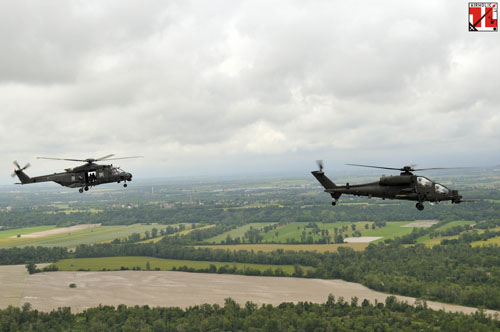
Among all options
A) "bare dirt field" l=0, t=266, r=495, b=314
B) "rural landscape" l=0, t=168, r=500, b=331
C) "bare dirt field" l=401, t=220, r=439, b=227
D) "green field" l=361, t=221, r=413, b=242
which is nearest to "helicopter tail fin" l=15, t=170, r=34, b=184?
"rural landscape" l=0, t=168, r=500, b=331

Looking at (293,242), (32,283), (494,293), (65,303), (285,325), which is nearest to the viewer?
(285,325)

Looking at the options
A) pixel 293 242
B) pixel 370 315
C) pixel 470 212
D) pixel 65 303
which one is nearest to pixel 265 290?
pixel 370 315

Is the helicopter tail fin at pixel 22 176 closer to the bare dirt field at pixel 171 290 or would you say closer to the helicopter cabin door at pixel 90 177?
the helicopter cabin door at pixel 90 177

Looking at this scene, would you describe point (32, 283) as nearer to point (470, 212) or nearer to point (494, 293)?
point (494, 293)

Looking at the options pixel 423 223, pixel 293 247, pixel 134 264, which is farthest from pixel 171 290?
pixel 423 223

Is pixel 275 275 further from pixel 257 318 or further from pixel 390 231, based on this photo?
pixel 390 231

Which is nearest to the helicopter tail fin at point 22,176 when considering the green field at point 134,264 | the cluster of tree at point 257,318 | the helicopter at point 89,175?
the helicopter at point 89,175
